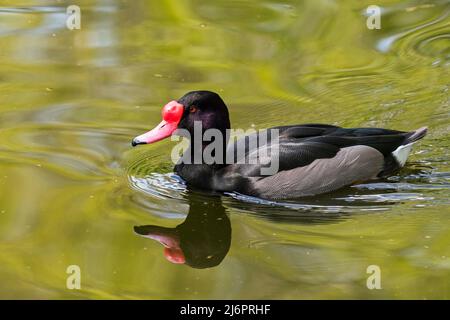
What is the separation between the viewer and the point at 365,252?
25.8 ft

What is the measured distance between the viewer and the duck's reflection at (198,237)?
805cm

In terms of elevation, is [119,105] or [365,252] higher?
[119,105]

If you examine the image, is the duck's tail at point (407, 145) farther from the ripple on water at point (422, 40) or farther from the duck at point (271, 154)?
the ripple on water at point (422, 40)

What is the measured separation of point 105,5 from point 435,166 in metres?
6.37

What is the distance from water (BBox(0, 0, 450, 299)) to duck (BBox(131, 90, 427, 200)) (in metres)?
0.15

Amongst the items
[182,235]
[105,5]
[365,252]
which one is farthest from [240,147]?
[105,5]

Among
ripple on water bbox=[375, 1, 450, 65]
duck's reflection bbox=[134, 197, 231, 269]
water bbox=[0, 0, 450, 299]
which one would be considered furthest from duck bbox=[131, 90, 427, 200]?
→ ripple on water bbox=[375, 1, 450, 65]

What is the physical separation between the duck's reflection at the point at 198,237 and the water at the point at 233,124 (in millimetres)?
25

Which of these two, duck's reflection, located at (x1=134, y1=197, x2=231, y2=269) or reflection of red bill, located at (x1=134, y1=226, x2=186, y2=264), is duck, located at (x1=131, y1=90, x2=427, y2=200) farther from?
reflection of red bill, located at (x1=134, y1=226, x2=186, y2=264)

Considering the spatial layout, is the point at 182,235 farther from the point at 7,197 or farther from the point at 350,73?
the point at 350,73

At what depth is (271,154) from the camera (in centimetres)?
932

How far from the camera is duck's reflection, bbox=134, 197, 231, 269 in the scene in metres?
8.05

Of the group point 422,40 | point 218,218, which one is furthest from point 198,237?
point 422,40

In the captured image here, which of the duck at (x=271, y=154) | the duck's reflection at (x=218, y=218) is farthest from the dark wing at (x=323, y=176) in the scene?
the duck's reflection at (x=218, y=218)
